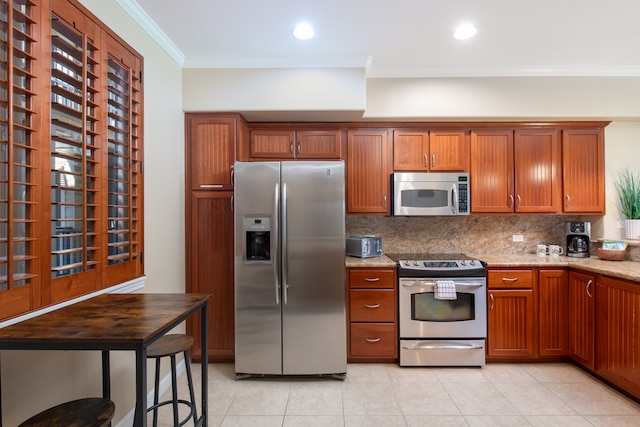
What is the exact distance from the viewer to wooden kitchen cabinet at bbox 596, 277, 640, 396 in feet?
7.02

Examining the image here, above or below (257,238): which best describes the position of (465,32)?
above

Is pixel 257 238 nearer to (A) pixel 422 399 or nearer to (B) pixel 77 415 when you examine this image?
(B) pixel 77 415

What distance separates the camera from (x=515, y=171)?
10.2 ft

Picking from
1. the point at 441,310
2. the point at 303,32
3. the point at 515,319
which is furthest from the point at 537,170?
the point at 303,32

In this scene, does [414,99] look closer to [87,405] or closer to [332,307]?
[332,307]

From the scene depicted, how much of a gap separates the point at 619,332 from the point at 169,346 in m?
3.07

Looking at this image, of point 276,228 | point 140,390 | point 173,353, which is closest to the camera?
point 140,390

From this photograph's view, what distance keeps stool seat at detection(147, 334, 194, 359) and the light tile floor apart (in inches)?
25.3

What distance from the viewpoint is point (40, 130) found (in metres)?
1.34

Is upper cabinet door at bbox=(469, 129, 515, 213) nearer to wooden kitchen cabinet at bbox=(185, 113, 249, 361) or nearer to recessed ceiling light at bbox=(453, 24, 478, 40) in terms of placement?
recessed ceiling light at bbox=(453, 24, 478, 40)

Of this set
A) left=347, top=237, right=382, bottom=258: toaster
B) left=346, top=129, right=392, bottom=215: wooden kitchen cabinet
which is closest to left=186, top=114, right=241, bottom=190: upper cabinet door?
left=346, top=129, right=392, bottom=215: wooden kitchen cabinet

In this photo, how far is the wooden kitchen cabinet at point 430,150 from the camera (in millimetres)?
3107

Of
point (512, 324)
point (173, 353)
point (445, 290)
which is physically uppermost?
point (445, 290)

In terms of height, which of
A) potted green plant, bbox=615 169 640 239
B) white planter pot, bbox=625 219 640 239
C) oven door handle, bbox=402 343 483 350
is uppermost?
potted green plant, bbox=615 169 640 239
